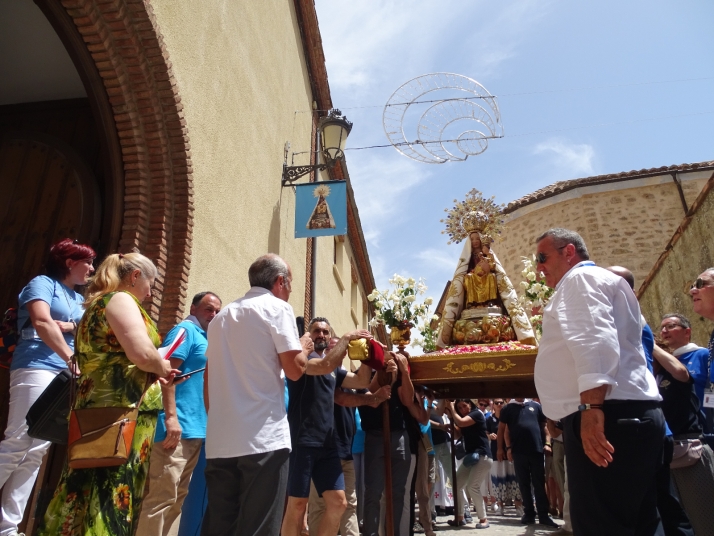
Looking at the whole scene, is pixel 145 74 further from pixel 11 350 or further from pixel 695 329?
pixel 695 329

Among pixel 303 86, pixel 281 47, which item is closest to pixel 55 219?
pixel 281 47

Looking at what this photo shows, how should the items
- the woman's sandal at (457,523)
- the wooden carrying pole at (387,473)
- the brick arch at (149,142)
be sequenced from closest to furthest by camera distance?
the wooden carrying pole at (387,473)
the brick arch at (149,142)
the woman's sandal at (457,523)

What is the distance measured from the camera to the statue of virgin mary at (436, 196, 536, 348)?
7.04m

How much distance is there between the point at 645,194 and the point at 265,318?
Result: 19.8 metres

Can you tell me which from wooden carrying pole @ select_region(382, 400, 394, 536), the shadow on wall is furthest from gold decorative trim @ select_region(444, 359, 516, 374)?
the shadow on wall

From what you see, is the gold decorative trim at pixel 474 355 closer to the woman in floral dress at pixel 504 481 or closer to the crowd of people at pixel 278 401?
the crowd of people at pixel 278 401

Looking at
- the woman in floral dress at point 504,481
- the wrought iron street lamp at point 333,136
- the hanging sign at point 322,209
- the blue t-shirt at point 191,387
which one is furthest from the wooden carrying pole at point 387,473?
the woman in floral dress at point 504,481

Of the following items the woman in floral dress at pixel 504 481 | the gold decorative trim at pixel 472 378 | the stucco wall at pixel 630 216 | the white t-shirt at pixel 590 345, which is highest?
the stucco wall at pixel 630 216

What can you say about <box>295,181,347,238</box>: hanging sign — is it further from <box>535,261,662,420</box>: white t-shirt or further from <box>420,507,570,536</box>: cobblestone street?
<box>535,261,662,420</box>: white t-shirt

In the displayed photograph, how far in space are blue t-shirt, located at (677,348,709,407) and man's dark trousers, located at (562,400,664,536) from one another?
83.1 inches

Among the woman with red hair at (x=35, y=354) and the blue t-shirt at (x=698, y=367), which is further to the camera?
the blue t-shirt at (x=698, y=367)

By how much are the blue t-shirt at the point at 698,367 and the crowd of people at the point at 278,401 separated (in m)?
0.01

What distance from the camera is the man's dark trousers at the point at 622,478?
8.50 feet

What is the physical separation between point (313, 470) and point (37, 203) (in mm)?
3926
